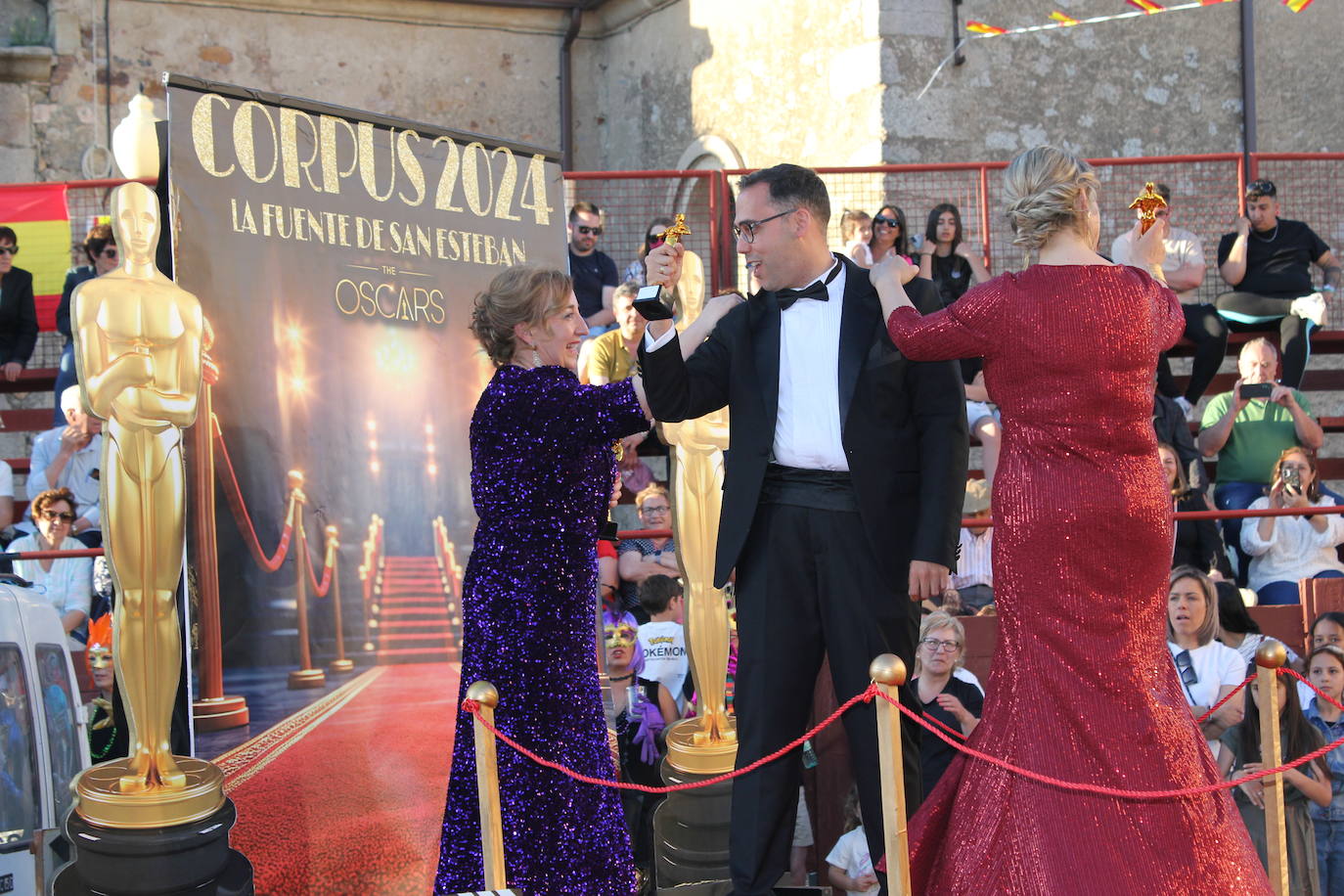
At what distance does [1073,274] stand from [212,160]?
2.94 metres

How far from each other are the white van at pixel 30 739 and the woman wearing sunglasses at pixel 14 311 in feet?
14.8

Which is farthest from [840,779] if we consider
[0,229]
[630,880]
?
[0,229]

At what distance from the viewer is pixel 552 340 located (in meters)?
3.99

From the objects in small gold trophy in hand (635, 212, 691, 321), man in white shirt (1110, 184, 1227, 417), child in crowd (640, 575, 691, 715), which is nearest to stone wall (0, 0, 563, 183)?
man in white shirt (1110, 184, 1227, 417)

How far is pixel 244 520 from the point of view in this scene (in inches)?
197

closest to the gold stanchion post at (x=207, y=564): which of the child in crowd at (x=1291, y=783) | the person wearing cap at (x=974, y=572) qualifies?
the child in crowd at (x=1291, y=783)

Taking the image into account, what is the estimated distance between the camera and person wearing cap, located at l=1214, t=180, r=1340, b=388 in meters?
9.51

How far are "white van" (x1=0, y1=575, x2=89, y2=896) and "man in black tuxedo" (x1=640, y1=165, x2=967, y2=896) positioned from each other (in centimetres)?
252

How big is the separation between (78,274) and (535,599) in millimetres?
6038

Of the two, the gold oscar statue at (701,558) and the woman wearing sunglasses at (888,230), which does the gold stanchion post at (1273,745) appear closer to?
the gold oscar statue at (701,558)

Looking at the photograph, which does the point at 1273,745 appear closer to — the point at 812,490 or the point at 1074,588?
the point at 1074,588

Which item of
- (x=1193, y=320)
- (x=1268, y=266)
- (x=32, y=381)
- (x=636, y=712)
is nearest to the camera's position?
(x=636, y=712)

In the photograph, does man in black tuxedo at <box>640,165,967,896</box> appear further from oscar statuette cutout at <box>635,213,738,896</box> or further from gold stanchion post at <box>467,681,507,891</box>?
oscar statuette cutout at <box>635,213,738,896</box>

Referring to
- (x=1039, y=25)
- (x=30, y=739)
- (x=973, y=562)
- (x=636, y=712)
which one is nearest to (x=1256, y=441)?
(x=973, y=562)
